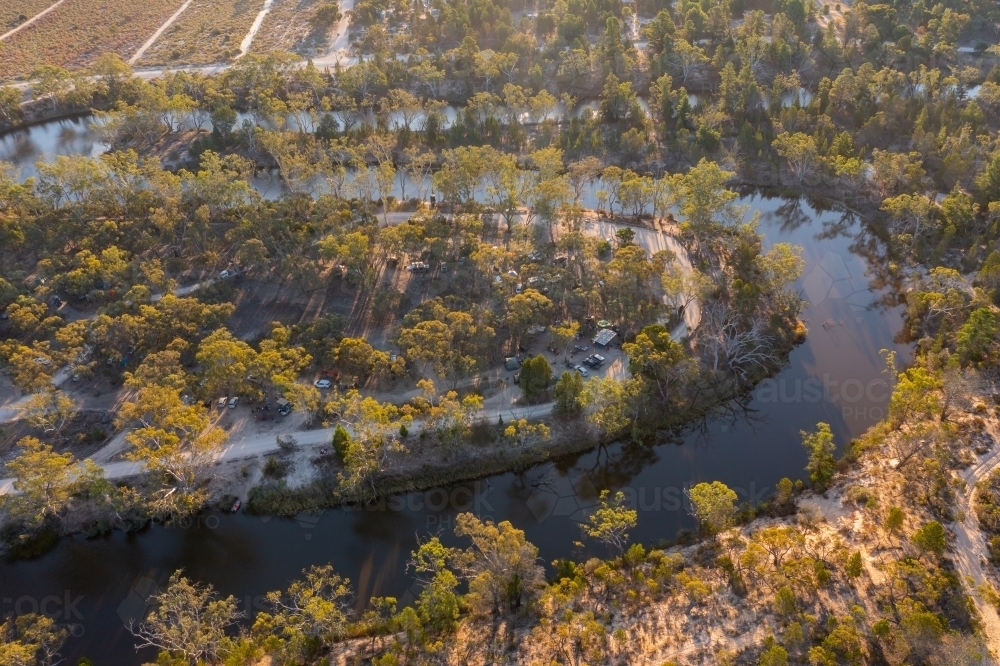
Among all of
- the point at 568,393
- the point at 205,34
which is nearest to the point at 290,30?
the point at 205,34

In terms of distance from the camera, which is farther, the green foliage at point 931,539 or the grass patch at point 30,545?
the grass patch at point 30,545

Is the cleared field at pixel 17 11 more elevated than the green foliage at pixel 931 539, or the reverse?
the cleared field at pixel 17 11

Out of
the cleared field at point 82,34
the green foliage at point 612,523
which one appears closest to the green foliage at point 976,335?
the green foliage at point 612,523

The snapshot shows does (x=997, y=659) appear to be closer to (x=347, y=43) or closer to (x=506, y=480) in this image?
(x=506, y=480)

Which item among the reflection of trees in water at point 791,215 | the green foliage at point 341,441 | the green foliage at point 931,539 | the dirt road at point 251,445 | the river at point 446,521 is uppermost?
the green foliage at point 931,539

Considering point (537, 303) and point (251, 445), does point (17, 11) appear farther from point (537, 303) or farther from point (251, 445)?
point (537, 303)

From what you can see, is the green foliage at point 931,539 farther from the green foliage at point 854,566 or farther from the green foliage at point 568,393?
the green foliage at point 568,393

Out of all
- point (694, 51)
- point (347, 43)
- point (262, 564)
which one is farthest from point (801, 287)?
point (347, 43)
